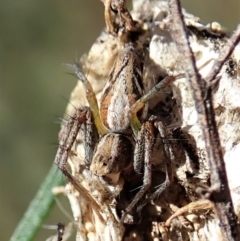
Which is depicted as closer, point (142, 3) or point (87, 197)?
point (87, 197)

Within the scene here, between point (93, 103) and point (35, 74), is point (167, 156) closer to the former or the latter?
point (93, 103)

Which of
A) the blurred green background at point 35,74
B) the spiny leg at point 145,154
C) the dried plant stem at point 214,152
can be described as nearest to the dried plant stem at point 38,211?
the spiny leg at point 145,154

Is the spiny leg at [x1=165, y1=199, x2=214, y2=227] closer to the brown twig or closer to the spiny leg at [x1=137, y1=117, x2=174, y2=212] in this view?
the spiny leg at [x1=137, y1=117, x2=174, y2=212]

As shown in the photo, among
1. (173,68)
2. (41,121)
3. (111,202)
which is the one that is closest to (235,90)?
(173,68)

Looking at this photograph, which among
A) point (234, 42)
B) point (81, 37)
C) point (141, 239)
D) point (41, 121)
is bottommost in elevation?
point (141, 239)

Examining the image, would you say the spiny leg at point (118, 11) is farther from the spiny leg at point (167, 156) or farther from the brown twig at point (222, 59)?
the brown twig at point (222, 59)

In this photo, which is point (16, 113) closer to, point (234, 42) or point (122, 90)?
point (122, 90)
